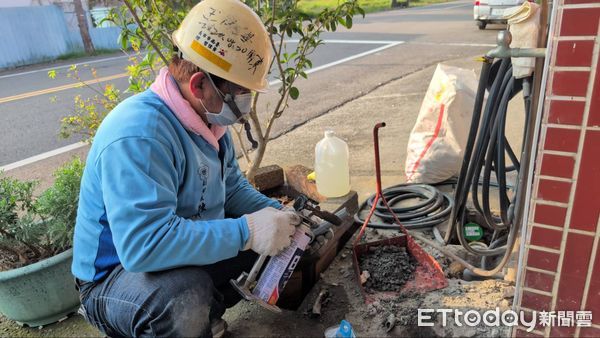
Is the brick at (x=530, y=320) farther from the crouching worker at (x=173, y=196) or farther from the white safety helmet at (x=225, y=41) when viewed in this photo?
the white safety helmet at (x=225, y=41)

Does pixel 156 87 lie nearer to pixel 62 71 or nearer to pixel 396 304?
pixel 396 304

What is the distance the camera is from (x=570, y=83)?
4.76 feet

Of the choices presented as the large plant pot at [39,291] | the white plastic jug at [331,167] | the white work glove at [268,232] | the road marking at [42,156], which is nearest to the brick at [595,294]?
the white work glove at [268,232]

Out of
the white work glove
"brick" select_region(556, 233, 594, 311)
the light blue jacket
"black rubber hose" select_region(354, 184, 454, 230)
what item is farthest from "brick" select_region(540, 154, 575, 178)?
"black rubber hose" select_region(354, 184, 454, 230)

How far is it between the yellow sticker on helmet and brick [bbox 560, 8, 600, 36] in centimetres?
126

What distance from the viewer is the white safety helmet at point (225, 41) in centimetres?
192

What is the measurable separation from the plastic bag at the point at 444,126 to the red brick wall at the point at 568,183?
1.97 m

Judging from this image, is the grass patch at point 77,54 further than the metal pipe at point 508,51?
Yes

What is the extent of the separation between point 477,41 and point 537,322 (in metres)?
11.5

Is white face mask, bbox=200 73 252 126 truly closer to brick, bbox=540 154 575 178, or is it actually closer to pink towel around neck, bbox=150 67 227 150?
pink towel around neck, bbox=150 67 227 150

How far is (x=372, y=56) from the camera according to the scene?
11047 millimetres

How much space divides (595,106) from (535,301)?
0.78 meters

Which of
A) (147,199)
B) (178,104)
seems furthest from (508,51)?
(147,199)

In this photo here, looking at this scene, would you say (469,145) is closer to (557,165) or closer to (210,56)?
(557,165)
